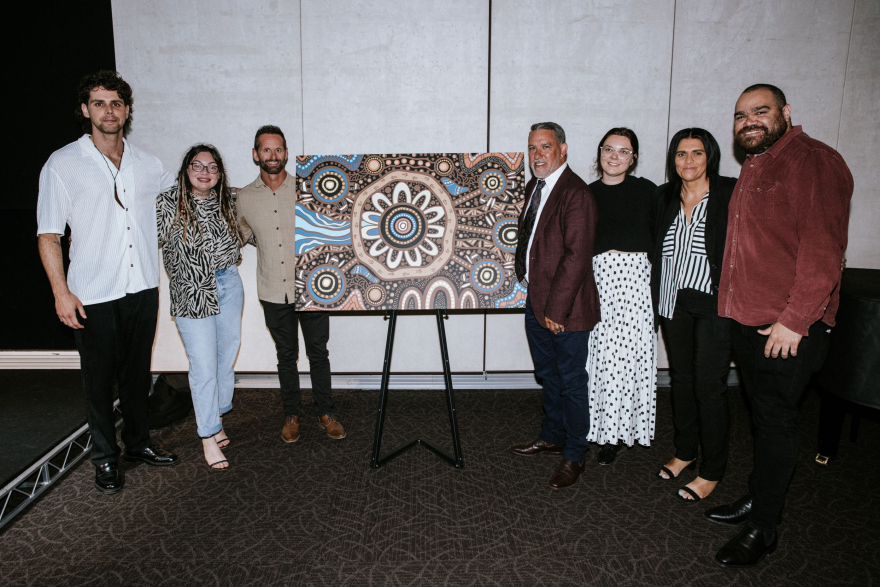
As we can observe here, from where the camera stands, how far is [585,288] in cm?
235

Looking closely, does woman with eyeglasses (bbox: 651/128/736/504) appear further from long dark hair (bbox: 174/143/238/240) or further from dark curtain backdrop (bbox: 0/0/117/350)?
dark curtain backdrop (bbox: 0/0/117/350)

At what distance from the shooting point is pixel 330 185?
2.53 m

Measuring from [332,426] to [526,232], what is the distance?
5.40 ft

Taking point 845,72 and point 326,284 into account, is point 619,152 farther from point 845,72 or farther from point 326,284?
point 845,72

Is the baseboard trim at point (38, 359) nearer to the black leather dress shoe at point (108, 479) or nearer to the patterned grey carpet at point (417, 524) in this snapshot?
the patterned grey carpet at point (417, 524)

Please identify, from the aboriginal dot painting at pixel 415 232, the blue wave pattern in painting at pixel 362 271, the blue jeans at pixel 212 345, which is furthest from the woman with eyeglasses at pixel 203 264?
the blue wave pattern in painting at pixel 362 271

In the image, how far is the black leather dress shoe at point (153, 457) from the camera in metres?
2.71

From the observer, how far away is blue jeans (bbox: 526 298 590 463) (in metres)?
2.41

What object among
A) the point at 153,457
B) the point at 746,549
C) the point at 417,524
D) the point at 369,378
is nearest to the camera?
the point at 746,549

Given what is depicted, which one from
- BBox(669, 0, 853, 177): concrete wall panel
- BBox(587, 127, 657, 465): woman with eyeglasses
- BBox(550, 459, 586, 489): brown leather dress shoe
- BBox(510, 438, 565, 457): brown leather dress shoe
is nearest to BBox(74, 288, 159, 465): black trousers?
BBox(510, 438, 565, 457): brown leather dress shoe

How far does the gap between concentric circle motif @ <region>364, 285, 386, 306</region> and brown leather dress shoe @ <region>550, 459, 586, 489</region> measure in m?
1.25

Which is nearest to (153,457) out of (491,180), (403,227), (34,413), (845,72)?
(34,413)

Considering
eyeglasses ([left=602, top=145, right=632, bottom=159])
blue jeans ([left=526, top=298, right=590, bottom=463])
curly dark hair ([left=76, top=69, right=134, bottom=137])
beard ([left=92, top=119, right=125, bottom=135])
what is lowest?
blue jeans ([left=526, top=298, right=590, bottom=463])

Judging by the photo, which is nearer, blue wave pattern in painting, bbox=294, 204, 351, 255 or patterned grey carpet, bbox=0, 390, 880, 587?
patterned grey carpet, bbox=0, 390, 880, 587
